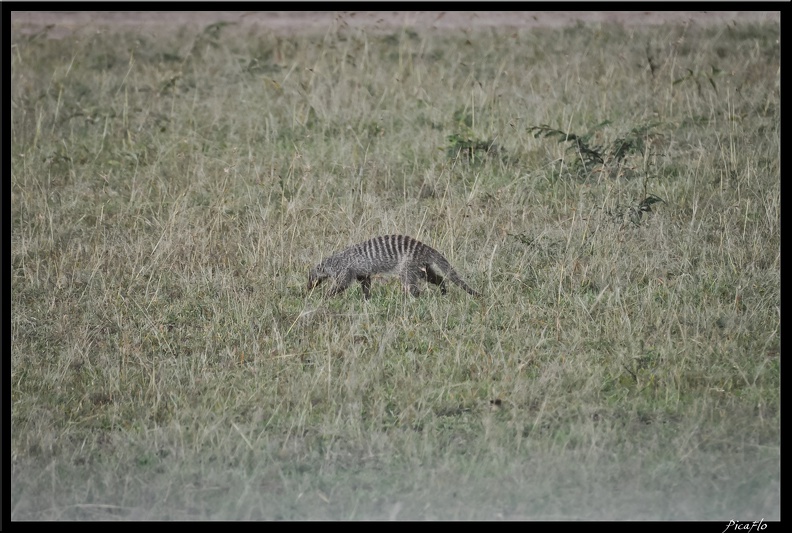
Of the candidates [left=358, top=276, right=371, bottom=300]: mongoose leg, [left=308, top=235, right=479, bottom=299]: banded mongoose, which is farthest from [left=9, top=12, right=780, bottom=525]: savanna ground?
[left=358, top=276, right=371, bottom=300]: mongoose leg

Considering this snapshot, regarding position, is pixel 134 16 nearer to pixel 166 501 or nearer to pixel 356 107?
pixel 356 107

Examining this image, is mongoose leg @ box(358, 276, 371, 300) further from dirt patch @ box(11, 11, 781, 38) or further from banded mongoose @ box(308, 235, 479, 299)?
dirt patch @ box(11, 11, 781, 38)

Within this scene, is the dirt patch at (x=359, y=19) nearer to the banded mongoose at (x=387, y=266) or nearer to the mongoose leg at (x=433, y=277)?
the banded mongoose at (x=387, y=266)

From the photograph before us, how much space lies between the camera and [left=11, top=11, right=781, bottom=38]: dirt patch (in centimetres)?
1159

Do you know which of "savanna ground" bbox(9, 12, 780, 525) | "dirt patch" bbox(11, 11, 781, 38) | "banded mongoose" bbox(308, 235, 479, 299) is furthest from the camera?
"dirt patch" bbox(11, 11, 781, 38)

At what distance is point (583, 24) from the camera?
1152 centimetres

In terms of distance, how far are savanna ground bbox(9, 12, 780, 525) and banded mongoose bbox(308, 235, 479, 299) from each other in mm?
212

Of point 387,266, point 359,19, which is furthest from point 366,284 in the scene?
point 359,19

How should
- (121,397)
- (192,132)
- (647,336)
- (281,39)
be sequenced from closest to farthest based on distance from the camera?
(121,397)
(647,336)
(192,132)
(281,39)

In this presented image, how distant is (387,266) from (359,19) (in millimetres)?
6222

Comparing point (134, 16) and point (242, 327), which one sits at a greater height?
point (134, 16)

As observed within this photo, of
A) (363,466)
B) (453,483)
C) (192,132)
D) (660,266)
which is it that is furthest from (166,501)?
(192,132)

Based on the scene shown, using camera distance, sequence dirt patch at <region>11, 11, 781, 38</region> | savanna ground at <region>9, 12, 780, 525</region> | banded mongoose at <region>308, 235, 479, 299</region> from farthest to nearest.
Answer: dirt patch at <region>11, 11, 781, 38</region>, banded mongoose at <region>308, 235, 479, 299</region>, savanna ground at <region>9, 12, 780, 525</region>

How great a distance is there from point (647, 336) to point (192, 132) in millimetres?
4969
